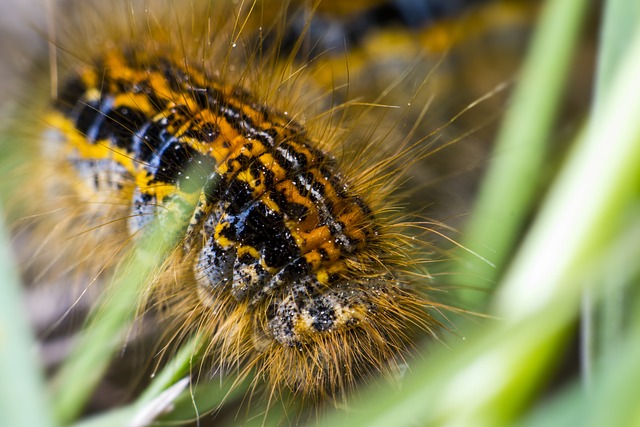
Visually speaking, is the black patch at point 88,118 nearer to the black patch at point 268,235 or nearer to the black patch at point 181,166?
the black patch at point 181,166

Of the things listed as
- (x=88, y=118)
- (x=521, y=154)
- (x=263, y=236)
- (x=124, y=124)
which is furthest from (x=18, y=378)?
(x=521, y=154)

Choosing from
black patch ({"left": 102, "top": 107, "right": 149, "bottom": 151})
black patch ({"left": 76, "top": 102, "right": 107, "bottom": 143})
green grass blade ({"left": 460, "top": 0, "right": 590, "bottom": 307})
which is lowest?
green grass blade ({"left": 460, "top": 0, "right": 590, "bottom": 307})

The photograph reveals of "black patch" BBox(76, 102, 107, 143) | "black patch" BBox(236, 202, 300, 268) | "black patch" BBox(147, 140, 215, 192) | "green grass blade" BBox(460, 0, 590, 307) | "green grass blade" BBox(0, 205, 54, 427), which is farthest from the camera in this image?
"black patch" BBox(76, 102, 107, 143)

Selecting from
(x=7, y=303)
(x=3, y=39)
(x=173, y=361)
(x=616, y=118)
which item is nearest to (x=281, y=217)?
(x=173, y=361)

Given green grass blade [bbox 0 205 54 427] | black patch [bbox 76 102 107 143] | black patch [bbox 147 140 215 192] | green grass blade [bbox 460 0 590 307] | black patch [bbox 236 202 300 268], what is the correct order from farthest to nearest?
1. black patch [bbox 76 102 107 143]
2. green grass blade [bbox 460 0 590 307]
3. black patch [bbox 147 140 215 192]
4. black patch [bbox 236 202 300 268]
5. green grass blade [bbox 0 205 54 427]

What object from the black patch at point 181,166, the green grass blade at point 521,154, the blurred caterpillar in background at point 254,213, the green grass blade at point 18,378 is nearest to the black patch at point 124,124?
the blurred caterpillar in background at point 254,213

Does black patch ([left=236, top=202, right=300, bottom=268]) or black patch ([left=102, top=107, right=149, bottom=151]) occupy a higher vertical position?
black patch ([left=102, top=107, right=149, bottom=151])

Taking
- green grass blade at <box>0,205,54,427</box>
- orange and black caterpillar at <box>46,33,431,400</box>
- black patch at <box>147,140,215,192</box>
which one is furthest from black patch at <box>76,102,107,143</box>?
green grass blade at <box>0,205,54,427</box>

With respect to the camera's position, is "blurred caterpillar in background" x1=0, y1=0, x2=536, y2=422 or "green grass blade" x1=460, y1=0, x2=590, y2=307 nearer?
"blurred caterpillar in background" x1=0, y1=0, x2=536, y2=422

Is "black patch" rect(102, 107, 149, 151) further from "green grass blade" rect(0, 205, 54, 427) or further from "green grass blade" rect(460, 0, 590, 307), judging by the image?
"green grass blade" rect(460, 0, 590, 307)
